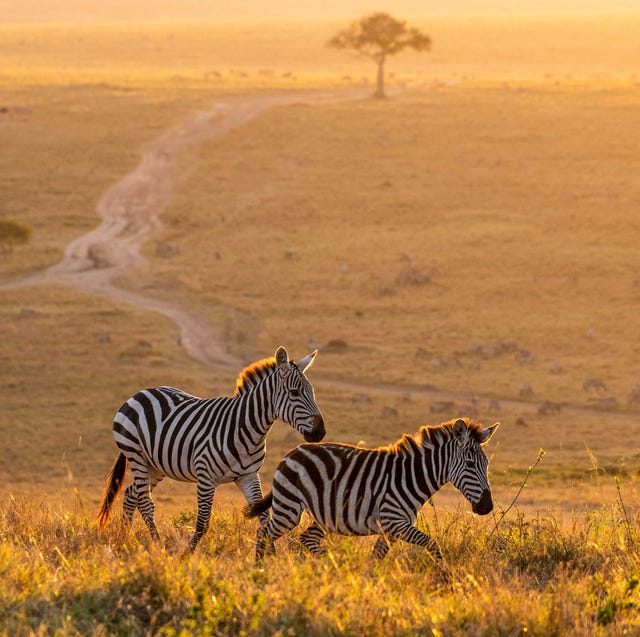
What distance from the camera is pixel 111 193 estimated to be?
74250 millimetres

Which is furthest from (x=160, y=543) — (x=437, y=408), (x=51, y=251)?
(x=51, y=251)

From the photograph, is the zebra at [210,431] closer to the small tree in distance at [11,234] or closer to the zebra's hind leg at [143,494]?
the zebra's hind leg at [143,494]

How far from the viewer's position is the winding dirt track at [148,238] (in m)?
42.5

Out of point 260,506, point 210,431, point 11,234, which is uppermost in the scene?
point 210,431

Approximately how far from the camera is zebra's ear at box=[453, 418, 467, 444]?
9.73 metres

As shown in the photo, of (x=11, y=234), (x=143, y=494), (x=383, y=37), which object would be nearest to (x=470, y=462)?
(x=143, y=494)

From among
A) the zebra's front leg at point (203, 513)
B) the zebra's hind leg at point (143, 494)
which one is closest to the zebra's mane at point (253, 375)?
the zebra's front leg at point (203, 513)

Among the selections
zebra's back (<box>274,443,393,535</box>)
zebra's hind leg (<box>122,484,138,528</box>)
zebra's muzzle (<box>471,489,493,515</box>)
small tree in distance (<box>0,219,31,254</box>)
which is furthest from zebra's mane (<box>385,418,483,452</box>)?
small tree in distance (<box>0,219,31,254</box>)

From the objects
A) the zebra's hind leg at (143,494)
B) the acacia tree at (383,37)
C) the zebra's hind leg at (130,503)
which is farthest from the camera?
the acacia tree at (383,37)

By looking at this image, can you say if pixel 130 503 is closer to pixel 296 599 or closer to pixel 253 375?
pixel 253 375

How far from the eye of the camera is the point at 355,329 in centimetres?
4928

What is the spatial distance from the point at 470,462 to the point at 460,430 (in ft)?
0.96

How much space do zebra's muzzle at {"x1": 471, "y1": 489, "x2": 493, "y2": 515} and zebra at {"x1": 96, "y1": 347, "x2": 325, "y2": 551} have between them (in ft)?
5.71

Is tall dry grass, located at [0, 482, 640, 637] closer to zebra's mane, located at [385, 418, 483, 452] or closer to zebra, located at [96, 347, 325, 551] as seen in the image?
zebra's mane, located at [385, 418, 483, 452]
